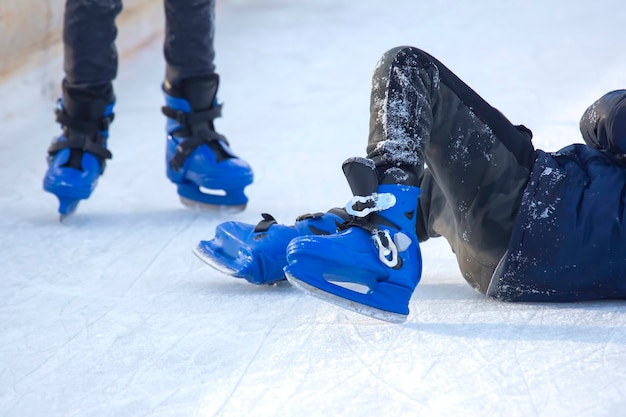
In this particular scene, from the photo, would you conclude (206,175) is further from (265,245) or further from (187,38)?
(265,245)

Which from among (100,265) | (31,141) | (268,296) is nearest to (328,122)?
(31,141)

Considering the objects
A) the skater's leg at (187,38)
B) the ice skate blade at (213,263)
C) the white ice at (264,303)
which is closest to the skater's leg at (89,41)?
the skater's leg at (187,38)

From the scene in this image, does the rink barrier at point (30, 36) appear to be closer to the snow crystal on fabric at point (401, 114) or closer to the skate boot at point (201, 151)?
the skate boot at point (201, 151)

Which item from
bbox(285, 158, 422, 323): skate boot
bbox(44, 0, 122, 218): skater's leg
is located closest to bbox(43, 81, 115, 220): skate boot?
bbox(44, 0, 122, 218): skater's leg

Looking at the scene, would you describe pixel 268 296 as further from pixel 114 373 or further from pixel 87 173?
pixel 87 173

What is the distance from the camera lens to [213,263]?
5.23 feet

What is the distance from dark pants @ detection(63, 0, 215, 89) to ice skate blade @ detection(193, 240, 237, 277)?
65cm

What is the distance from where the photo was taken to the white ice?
1.15 metres

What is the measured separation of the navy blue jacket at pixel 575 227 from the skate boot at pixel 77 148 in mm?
1043

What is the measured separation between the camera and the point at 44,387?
1222 mm

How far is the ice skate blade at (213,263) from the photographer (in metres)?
1.57

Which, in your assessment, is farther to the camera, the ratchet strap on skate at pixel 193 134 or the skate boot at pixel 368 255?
the ratchet strap on skate at pixel 193 134

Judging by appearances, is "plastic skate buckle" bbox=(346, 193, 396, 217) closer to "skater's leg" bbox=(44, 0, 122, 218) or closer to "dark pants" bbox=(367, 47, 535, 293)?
"dark pants" bbox=(367, 47, 535, 293)

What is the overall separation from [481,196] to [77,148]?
1.05 m
